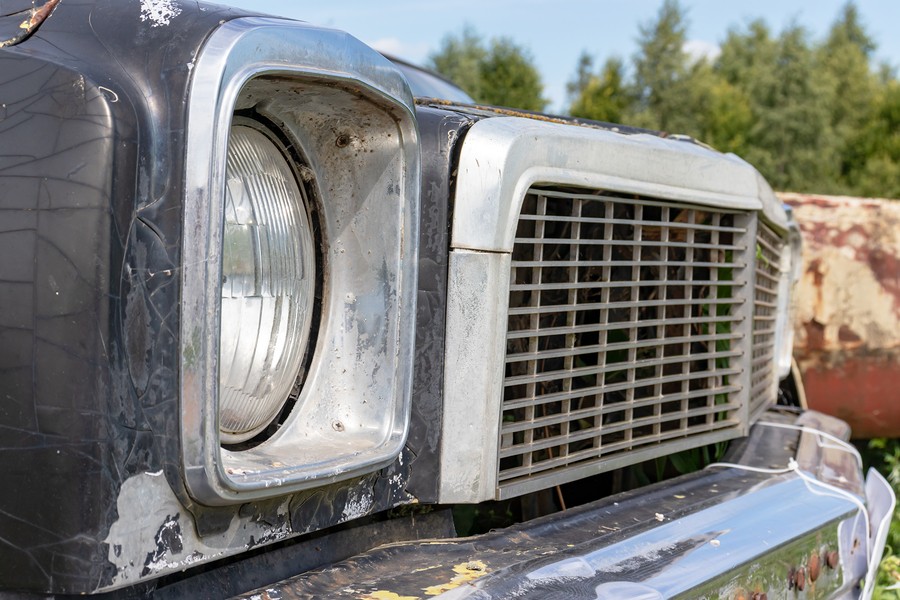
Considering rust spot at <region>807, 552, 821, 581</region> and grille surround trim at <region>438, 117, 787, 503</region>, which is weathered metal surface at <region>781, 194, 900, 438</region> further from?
grille surround trim at <region>438, 117, 787, 503</region>

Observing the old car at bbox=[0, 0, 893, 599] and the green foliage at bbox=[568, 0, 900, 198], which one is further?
the green foliage at bbox=[568, 0, 900, 198]

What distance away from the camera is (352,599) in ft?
4.02

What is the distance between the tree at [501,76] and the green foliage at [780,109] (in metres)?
2.26

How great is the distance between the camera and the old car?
1.04 metres

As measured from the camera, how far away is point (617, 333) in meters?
2.07

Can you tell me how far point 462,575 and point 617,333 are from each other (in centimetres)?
84

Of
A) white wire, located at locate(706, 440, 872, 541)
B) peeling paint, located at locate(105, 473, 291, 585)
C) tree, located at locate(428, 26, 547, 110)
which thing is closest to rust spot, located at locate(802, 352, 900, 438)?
white wire, located at locate(706, 440, 872, 541)

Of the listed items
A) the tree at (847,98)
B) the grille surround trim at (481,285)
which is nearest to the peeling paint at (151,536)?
the grille surround trim at (481,285)

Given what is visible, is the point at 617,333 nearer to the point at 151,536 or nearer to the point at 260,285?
the point at 260,285

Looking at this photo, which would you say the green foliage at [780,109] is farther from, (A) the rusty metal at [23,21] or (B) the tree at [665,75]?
(A) the rusty metal at [23,21]

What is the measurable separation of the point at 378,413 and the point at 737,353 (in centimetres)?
126

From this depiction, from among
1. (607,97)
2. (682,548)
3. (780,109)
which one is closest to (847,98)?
(780,109)

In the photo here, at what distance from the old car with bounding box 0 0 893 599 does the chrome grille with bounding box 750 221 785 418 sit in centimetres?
38

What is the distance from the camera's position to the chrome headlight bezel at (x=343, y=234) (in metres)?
1.18
